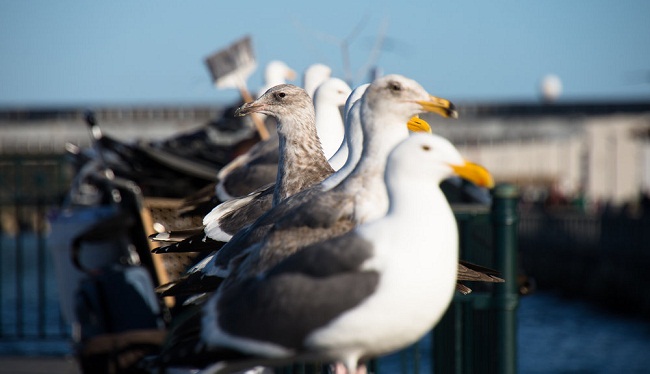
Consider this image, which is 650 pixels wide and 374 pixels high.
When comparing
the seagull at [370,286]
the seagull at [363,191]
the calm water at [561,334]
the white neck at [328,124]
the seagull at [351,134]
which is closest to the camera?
the seagull at [370,286]

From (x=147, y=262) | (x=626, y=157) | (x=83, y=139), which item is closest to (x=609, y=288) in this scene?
(x=626, y=157)

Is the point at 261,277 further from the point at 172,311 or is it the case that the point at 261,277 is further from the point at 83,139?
the point at 83,139

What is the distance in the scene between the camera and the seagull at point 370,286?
111 inches

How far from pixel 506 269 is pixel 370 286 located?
297 centimetres

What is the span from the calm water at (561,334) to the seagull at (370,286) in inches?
429

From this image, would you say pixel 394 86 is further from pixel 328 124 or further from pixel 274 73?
pixel 274 73

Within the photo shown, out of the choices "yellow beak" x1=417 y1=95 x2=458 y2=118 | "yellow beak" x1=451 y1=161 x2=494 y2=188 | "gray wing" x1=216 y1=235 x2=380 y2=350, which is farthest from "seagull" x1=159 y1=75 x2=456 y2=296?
"yellow beak" x1=451 y1=161 x2=494 y2=188

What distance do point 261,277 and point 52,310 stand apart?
720 inches

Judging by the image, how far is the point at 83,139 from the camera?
6094 centimetres

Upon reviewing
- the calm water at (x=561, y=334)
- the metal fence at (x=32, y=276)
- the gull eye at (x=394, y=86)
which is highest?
the gull eye at (x=394, y=86)

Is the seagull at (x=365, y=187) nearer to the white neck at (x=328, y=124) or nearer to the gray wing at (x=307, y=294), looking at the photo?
the gray wing at (x=307, y=294)

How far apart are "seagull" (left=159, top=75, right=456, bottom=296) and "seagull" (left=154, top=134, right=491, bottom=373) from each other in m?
0.27

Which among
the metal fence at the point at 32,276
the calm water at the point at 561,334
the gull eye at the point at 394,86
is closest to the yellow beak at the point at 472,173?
Result: the gull eye at the point at 394,86

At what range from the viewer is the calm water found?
1859cm
